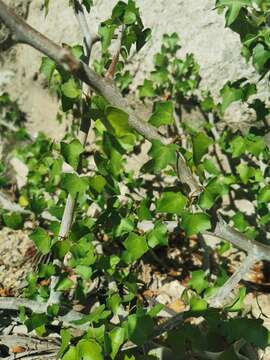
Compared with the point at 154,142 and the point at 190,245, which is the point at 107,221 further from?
the point at 190,245

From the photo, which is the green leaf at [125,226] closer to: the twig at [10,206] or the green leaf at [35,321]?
the green leaf at [35,321]

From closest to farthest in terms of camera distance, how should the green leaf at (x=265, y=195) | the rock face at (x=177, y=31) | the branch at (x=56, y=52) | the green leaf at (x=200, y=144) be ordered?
the branch at (x=56, y=52), the green leaf at (x=200, y=144), the green leaf at (x=265, y=195), the rock face at (x=177, y=31)

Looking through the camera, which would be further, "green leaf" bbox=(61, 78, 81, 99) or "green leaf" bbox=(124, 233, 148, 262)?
"green leaf" bbox=(124, 233, 148, 262)

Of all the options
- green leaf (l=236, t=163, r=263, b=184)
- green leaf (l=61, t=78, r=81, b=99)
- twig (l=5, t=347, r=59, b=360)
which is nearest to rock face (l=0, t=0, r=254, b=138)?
green leaf (l=236, t=163, r=263, b=184)

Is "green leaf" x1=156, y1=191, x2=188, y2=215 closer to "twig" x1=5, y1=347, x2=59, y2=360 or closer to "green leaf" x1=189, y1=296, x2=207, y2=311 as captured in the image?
"green leaf" x1=189, y1=296, x2=207, y2=311

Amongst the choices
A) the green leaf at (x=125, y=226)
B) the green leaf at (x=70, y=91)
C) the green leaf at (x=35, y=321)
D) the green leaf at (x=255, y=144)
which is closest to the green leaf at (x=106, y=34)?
the green leaf at (x=70, y=91)
